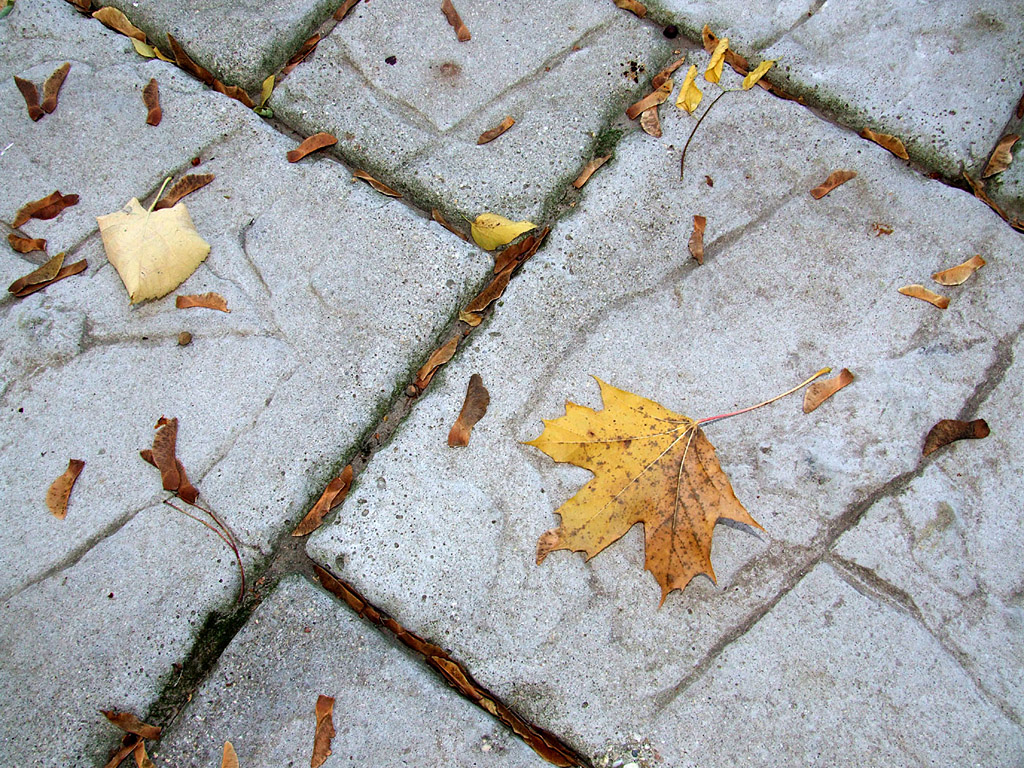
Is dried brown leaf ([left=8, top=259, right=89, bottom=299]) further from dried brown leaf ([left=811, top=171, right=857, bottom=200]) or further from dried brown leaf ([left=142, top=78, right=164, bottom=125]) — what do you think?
dried brown leaf ([left=811, top=171, right=857, bottom=200])

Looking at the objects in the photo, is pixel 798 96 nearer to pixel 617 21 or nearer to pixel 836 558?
pixel 617 21

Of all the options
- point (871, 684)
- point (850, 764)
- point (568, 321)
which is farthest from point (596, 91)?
point (850, 764)

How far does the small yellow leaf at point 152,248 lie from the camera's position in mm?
1551

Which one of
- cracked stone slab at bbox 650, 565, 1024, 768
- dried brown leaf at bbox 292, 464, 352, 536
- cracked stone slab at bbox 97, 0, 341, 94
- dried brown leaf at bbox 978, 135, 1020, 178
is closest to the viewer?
cracked stone slab at bbox 650, 565, 1024, 768

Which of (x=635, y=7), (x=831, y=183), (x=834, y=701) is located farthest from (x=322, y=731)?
(x=635, y=7)

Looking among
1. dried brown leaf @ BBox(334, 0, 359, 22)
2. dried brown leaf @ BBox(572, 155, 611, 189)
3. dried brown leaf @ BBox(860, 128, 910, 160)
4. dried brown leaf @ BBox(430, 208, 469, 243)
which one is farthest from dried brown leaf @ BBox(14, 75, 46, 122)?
dried brown leaf @ BBox(860, 128, 910, 160)

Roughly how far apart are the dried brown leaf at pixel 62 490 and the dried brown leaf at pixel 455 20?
1.42m

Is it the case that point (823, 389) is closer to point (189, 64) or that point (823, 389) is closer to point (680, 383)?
point (680, 383)

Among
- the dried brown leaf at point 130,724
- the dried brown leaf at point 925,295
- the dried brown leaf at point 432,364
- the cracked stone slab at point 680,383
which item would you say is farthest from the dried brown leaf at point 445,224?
the dried brown leaf at point 130,724

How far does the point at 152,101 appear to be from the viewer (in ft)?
5.79

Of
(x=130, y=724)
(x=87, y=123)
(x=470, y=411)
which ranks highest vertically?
(x=87, y=123)

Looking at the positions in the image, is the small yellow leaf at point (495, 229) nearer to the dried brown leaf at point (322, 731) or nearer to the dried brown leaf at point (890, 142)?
the dried brown leaf at point (890, 142)

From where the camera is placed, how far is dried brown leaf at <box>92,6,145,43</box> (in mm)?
1871

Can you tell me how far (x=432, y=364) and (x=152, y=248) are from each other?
28.3 inches
